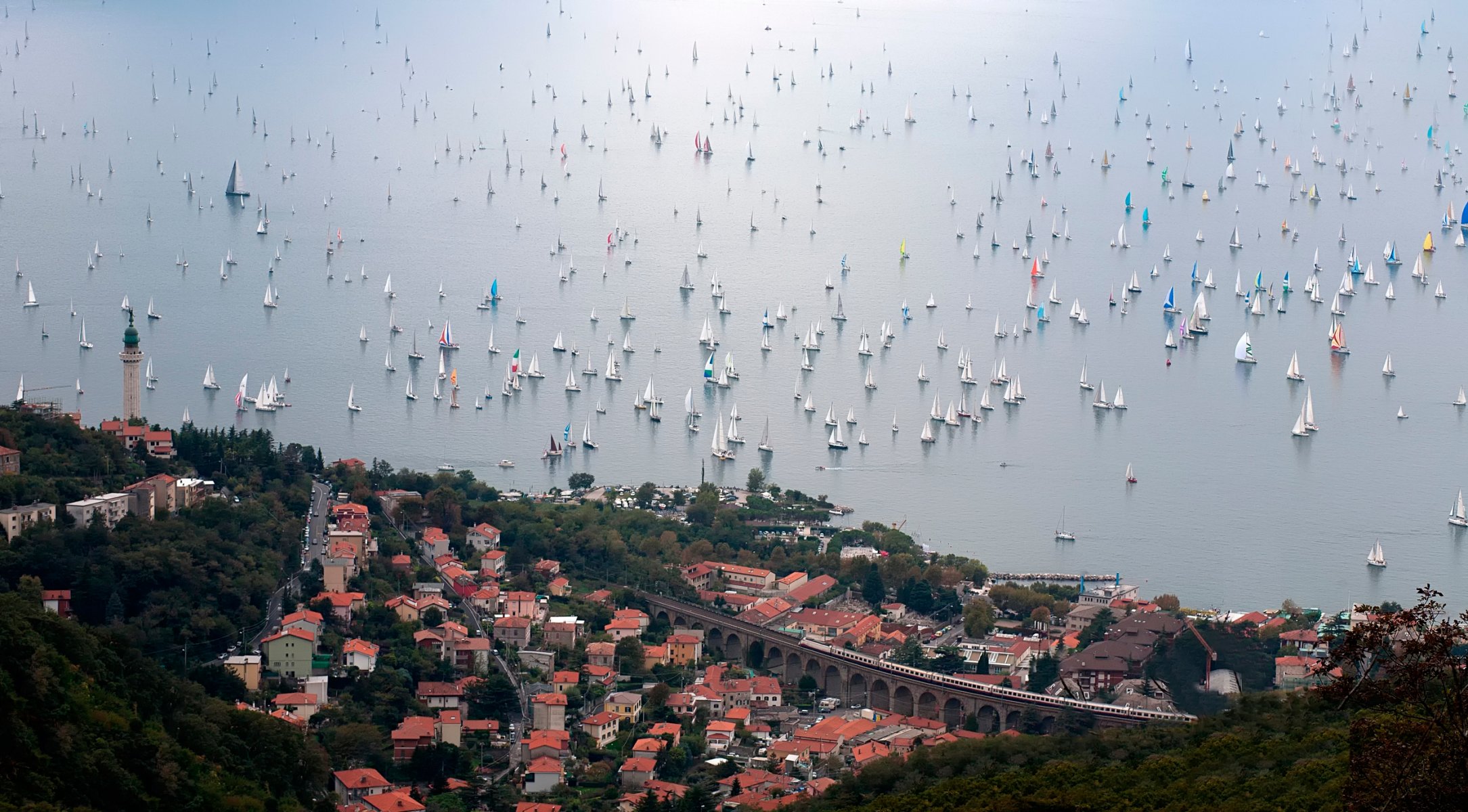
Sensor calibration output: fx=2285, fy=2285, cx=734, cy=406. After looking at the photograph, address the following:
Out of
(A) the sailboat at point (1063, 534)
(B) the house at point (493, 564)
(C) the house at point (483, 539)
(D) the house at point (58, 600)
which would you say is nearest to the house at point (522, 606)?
(B) the house at point (493, 564)

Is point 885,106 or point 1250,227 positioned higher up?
point 885,106

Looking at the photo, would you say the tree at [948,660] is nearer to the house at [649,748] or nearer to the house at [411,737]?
the house at [649,748]

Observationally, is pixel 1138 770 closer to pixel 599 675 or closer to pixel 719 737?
pixel 719 737

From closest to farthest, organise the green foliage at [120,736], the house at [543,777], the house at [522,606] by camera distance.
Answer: the green foliage at [120,736]
the house at [543,777]
the house at [522,606]

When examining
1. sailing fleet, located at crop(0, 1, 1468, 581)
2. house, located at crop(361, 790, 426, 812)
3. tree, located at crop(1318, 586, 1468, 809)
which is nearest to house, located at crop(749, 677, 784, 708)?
house, located at crop(361, 790, 426, 812)

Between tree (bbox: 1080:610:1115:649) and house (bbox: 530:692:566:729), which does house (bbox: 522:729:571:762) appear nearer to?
house (bbox: 530:692:566:729)

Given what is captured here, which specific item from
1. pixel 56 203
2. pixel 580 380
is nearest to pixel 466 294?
pixel 580 380

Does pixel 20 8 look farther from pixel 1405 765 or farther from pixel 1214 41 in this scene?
pixel 1405 765
